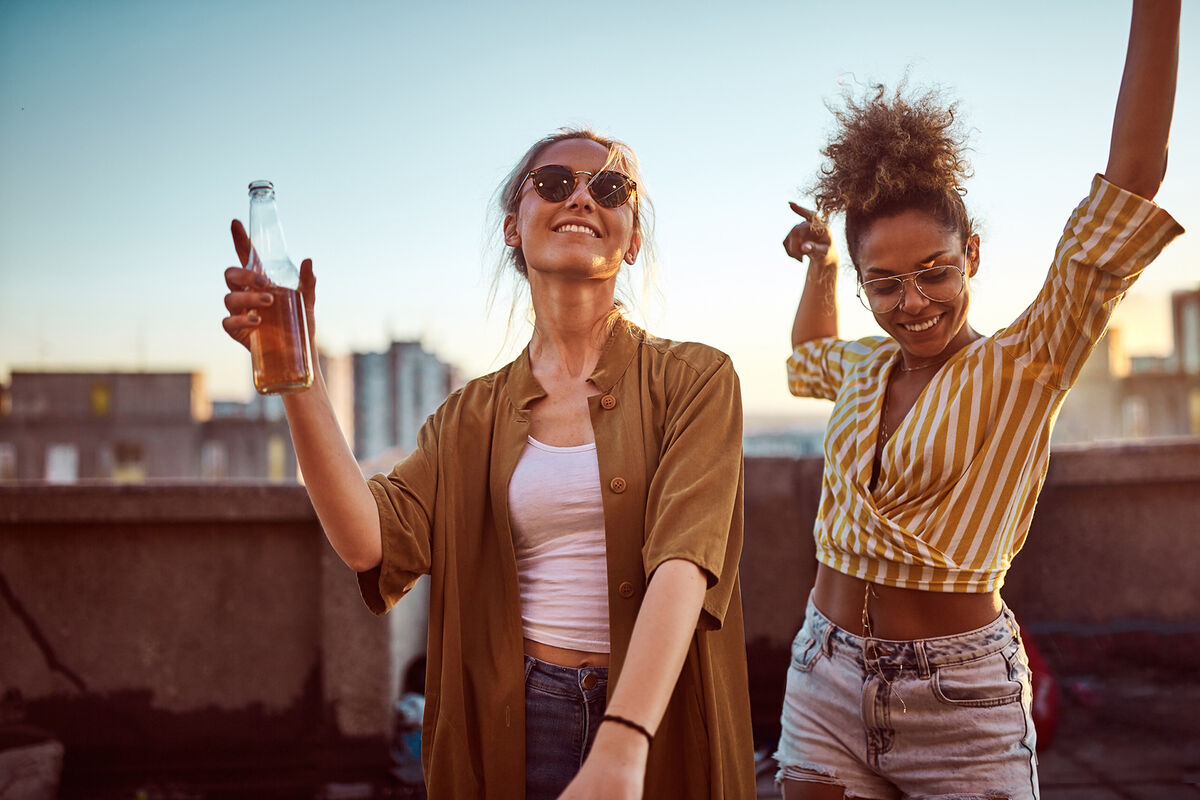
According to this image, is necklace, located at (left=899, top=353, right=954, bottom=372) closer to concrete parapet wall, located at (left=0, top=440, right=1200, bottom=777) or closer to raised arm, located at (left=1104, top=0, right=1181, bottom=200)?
raised arm, located at (left=1104, top=0, right=1181, bottom=200)

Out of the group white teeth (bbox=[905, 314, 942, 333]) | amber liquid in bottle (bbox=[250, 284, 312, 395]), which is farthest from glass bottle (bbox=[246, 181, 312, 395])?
white teeth (bbox=[905, 314, 942, 333])

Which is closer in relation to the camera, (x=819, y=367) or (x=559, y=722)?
(x=559, y=722)

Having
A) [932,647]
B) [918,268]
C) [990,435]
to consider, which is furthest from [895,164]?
[932,647]

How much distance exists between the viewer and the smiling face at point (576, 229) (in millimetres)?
1847

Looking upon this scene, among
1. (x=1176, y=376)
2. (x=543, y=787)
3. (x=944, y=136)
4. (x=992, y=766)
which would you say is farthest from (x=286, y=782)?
(x=1176, y=376)

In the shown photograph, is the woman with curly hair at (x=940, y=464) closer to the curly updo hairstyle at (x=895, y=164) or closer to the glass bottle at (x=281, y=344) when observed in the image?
the curly updo hairstyle at (x=895, y=164)

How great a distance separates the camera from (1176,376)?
158 feet

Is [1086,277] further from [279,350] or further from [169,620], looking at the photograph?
[169,620]

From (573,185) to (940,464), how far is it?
A: 3.17 ft

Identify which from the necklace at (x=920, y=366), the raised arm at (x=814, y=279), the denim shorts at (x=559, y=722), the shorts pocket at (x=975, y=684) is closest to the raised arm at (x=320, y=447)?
the denim shorts at (x=559, y=722)

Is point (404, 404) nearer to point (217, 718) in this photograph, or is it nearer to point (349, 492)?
point (217, 718)

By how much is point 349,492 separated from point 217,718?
3.94 m

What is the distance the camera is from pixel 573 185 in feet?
6.18

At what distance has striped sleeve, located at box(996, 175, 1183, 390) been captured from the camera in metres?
1.73
